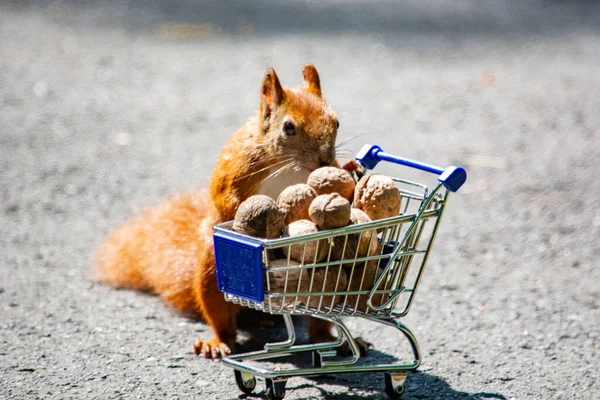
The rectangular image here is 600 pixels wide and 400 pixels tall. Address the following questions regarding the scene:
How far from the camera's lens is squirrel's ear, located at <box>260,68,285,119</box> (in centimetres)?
230

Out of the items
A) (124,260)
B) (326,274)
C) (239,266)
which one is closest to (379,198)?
(326,274)

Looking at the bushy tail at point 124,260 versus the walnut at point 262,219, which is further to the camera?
the bushy tail at point 124,260

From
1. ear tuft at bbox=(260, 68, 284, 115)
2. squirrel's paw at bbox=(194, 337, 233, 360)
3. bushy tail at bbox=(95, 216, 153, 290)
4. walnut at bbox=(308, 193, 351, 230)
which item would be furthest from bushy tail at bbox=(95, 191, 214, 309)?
walnut at bbox=(308, 193, 351, 230)

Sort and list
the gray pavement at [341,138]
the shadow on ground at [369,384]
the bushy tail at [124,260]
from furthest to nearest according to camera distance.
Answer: the bushy tail at [124,260]
the gray pavement at [341,138]
the shadow on ground at [369,384]

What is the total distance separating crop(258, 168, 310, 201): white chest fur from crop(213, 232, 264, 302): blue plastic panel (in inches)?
15.8

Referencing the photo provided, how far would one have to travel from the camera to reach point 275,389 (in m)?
2.06

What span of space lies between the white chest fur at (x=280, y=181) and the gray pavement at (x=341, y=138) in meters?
0.56

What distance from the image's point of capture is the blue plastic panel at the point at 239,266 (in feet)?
6.01

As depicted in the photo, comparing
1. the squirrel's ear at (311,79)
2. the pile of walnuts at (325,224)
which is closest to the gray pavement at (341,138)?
the pile of walnuts at (325,224)

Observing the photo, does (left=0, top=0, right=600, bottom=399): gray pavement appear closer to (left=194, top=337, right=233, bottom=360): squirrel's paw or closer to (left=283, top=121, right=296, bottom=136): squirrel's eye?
(left=194, top=337, right=233, bottom=360): squirrel's paw

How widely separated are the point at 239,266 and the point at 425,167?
22.3 inches

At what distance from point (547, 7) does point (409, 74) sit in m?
2.70

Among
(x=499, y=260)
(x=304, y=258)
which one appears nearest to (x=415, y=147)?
(x=499, y=260)

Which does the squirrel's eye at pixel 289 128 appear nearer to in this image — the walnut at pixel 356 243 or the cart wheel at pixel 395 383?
the walnut at pixel 356 243
